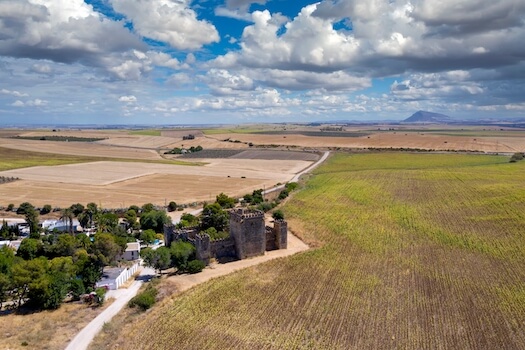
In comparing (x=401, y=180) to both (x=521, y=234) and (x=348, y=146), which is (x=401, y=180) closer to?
(x=521, y=234)

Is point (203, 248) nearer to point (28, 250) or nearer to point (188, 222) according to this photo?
point (188, 222)

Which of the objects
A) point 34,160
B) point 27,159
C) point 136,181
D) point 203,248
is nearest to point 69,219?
point 203,248

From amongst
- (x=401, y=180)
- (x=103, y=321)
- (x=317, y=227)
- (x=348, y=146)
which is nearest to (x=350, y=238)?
(x=317, y=227)

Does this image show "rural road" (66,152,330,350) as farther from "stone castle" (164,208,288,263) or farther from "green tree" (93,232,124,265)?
"green tree" (93,232,124,265)

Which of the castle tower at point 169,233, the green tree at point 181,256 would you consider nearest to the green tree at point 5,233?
the castle tower at point 169,233

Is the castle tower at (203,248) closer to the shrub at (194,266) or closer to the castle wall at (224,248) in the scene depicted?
the shrub at (194,266)

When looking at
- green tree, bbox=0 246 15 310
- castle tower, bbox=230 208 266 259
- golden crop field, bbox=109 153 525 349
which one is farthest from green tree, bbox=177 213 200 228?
green tree, bbox=0 246 15 310

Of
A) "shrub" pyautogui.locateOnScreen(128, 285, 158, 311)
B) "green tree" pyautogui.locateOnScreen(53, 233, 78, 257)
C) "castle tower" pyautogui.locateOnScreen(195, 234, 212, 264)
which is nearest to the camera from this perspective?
"shrub" pyautogui.locateOnScreen(128, 285, 158, 311)
